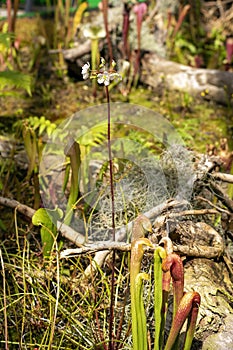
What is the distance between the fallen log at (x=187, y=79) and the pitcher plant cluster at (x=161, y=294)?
2641 millimetres

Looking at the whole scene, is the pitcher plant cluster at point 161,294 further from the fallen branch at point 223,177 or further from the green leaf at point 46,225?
the fallen branch at point 223,177

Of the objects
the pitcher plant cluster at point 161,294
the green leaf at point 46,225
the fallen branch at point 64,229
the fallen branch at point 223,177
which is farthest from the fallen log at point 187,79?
the pitcher plant cluster at point 161,294

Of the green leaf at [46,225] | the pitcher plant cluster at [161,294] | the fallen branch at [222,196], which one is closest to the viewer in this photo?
the pitcher plant cluster at [161,294]

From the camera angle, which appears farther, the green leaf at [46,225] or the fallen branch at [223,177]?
the fallen branch at [223,177]

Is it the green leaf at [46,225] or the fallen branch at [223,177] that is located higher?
the fallen branch at [223,177]

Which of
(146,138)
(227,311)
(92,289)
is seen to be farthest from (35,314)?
(146,138)

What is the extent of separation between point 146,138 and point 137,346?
2.17m

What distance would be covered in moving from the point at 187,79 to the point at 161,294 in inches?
120

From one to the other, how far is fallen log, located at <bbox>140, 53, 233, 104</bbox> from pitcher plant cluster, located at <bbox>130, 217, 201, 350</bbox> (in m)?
2.64

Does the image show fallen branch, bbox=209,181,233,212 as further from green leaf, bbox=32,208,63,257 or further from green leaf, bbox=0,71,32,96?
green leaf, bbox=0,71,32,96

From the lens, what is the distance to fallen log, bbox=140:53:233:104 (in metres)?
4.00

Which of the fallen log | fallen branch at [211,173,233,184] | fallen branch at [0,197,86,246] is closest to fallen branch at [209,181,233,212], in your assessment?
fallen branch at [211,173,233,184]

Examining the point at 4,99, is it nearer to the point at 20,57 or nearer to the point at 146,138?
the point at 20,57

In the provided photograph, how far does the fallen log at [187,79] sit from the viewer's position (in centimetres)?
400
